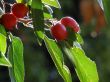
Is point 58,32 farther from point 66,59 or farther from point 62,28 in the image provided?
point 66,59

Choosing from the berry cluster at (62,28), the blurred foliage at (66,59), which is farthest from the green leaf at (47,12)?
the blurred foliage at (66,59)

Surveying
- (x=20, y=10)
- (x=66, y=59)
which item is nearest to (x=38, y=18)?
(x=20, y=10)

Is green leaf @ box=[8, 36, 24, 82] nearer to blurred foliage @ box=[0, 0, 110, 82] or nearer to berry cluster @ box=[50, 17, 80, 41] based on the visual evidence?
berry cluster @ box=[50, 17, 80, 41]

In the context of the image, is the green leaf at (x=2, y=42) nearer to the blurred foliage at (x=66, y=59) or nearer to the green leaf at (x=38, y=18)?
the green leaf at (x=38, y=18)

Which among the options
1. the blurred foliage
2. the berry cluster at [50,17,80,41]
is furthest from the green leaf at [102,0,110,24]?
the blurred foliage

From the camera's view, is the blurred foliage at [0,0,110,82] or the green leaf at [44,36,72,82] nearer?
the green leaf at [44,36,72,82]
